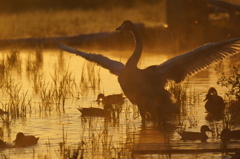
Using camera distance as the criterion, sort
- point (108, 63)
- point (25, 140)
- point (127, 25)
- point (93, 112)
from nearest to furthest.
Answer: point (25, 140) < point (93, 112) < point (127, 25) < point (108, 63)

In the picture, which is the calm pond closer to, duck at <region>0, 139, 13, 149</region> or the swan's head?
duck at <region>0, 139, 13, 149</region>

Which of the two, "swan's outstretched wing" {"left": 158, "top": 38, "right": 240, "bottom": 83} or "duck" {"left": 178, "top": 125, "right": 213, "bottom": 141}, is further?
"swan's outstretched wing" {"left": 158, "top": 38, "right": 240, "bottom": 83}

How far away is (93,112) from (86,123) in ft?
1.77

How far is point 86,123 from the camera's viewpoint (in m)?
13.1

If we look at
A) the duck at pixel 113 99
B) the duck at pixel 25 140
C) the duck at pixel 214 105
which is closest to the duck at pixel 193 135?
the duck at pixel 25 140

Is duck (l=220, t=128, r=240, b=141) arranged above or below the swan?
below

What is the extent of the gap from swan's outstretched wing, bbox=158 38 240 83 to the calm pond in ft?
2.51

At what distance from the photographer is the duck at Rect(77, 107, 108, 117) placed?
13.5 metres

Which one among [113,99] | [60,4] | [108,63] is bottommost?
[113,99]

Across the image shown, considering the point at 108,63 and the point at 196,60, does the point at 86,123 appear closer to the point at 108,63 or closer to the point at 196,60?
the point at 108,63

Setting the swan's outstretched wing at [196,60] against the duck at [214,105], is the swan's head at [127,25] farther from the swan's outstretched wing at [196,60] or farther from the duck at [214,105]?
the duck at [214,105]

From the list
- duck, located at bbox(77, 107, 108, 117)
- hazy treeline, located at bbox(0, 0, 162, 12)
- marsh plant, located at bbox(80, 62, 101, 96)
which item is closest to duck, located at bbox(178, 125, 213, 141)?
duck, located at bbox(77, 107, 108, 117)

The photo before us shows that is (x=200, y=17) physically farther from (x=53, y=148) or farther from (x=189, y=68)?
(x=53, y=148)

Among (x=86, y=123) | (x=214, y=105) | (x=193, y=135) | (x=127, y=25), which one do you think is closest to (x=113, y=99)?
(x=127, y=25)
